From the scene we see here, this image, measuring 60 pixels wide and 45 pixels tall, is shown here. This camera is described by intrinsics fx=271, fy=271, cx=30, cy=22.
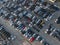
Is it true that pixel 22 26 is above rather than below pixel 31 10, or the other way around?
below

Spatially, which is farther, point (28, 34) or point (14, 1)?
point (14, 1)

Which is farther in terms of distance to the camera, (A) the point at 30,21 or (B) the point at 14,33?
(A) the point at 30,21

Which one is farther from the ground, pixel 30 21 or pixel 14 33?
pixel 30 21

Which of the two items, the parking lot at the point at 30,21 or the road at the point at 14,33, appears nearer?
the parking lot at the point at 30,21

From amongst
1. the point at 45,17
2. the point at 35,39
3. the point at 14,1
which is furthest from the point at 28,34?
the point at 14,1

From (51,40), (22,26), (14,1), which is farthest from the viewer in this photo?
(14,1)

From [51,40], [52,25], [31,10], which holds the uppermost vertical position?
Result: [31,10]

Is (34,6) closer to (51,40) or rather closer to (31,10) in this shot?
(31,10)

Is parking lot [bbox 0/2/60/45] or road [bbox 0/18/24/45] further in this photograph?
road [bbox 0/18/24/45]

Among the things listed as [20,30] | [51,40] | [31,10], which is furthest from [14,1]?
[51,40]

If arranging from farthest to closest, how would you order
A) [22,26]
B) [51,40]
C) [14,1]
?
1. [14,1]
2. [22,26]
3. [51,40]
